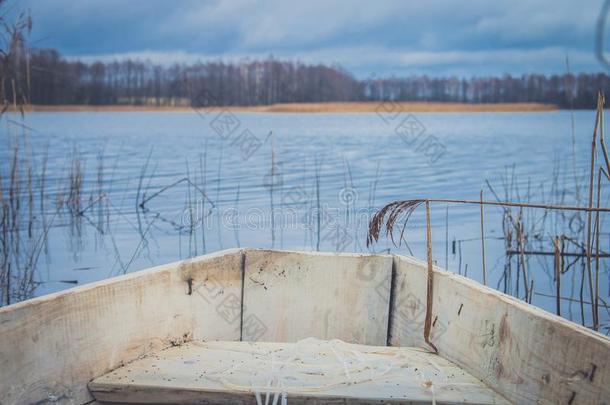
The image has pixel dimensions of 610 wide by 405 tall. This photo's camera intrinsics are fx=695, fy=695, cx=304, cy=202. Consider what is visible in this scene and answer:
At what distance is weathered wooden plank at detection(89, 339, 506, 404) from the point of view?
229 cm

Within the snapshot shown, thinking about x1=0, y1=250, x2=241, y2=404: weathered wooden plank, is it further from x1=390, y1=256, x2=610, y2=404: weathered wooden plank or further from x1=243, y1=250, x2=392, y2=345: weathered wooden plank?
x1=390, y1=256, x2=610, y2=404: weathered wooden plank

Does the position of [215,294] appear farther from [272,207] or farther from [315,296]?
[272,207]

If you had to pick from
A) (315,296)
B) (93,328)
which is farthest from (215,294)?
(93,328)

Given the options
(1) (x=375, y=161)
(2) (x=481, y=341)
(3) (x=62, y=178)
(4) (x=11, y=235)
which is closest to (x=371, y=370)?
(2) (x=481, y=341)

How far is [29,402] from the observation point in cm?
220

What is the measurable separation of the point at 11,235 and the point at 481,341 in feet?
18.2

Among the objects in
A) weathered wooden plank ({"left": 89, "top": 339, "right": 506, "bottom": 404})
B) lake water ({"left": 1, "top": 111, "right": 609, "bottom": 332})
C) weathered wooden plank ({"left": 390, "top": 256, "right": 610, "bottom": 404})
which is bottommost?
lake water ({"left": 1, "top": 111, "right": 609, "bottom": 332})

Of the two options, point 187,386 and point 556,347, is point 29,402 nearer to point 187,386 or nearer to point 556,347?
point 187,386

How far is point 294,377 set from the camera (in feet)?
8.01

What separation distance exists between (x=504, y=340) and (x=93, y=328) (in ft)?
4.80

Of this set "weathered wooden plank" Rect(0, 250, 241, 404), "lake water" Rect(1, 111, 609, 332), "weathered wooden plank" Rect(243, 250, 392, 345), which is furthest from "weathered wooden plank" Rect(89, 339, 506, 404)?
"lake water" Rect(1, 111, 609, 332)

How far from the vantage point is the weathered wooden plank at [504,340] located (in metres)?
2.04

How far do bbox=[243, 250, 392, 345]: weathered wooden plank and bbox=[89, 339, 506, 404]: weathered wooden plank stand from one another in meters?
0.43

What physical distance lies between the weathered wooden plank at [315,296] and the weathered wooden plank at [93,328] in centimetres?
16
